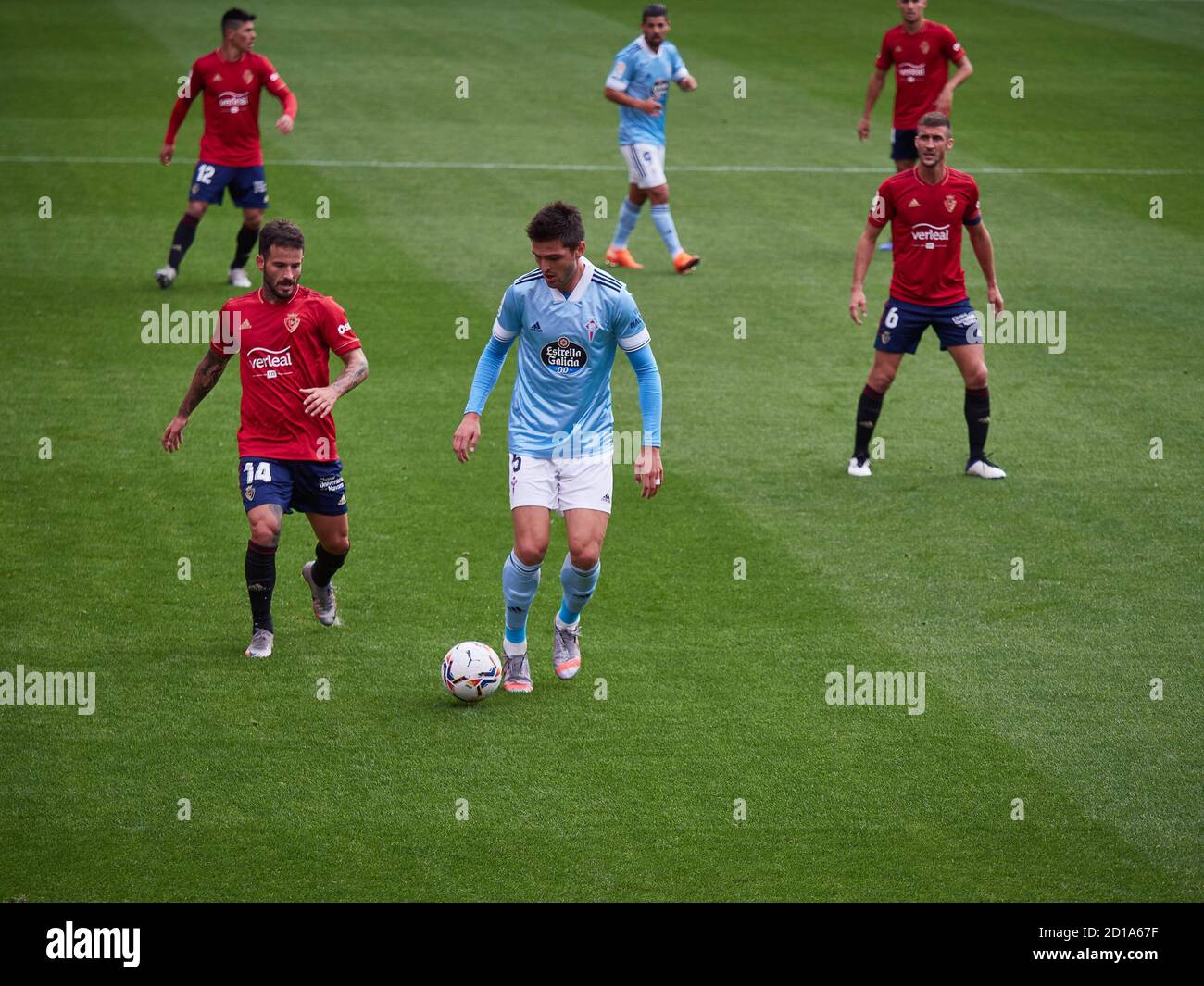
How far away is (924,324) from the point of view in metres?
11.6

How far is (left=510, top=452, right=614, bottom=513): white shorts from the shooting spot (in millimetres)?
8078

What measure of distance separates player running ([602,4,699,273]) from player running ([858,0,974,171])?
2418 millimetres

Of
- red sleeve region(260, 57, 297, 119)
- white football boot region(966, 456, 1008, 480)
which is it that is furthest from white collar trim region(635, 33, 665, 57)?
white football boot region(966, 456, 1008, 480)

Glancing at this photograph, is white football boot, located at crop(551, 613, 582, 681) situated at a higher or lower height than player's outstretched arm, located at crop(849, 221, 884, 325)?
lower

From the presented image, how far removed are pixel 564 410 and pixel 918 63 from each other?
11192mm

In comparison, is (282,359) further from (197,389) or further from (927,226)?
(927,226)

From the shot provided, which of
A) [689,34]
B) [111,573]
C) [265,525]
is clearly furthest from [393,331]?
[689,34]

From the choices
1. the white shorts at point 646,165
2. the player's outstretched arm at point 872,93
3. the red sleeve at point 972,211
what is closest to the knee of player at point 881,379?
the red sleeve at point 972,211

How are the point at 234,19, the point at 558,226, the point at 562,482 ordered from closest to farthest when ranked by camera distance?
the point at 558,226, the point at 562,482, the point at 234,19

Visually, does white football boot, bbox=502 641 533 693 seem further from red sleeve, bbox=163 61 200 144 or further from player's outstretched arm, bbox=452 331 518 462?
red sleeve, bbox=163 61 200 144

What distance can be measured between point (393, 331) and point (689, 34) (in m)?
17.7

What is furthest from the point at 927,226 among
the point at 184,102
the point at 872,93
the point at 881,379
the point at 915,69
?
the point at 184,102

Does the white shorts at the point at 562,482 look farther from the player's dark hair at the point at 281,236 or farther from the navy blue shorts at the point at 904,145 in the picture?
the navy blue shorts at the point at 904,145

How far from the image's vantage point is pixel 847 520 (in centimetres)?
1079
